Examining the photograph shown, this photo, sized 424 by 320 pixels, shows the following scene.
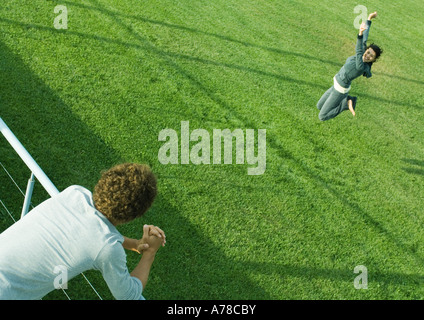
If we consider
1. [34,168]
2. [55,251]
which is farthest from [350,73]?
[55,251]

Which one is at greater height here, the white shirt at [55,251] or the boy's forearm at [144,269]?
the white shirt at [55,251]

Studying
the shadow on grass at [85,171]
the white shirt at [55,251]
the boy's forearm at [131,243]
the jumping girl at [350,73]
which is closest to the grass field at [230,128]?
the shadow on grass at [85,171]

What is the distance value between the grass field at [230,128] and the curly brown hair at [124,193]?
1.84 m

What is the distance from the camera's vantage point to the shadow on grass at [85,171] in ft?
14.4

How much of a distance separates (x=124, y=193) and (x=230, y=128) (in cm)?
433

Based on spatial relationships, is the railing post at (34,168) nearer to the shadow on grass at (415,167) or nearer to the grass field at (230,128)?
the grass field at (230,128)

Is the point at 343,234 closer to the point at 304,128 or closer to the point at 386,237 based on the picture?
the point at 386,237

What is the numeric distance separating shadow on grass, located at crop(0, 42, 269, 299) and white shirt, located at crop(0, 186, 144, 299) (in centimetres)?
174

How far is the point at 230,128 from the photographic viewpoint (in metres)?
6.68

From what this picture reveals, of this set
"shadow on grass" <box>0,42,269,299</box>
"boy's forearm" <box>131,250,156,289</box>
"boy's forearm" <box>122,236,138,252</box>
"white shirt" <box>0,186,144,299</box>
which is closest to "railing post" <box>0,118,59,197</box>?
"white shirt" <box>0,186,144,299</box>

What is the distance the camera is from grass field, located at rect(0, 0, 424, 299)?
4832 millimetres

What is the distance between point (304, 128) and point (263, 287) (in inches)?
134

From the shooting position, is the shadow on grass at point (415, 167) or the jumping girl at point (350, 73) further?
the shadow on grass at point (415, 167)

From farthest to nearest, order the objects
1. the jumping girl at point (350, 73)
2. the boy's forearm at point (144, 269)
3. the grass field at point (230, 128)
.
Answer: the jumping girl at point (350, 73) < the grass field at point (230, 128) < the boy's forearm at point (144, 269)
